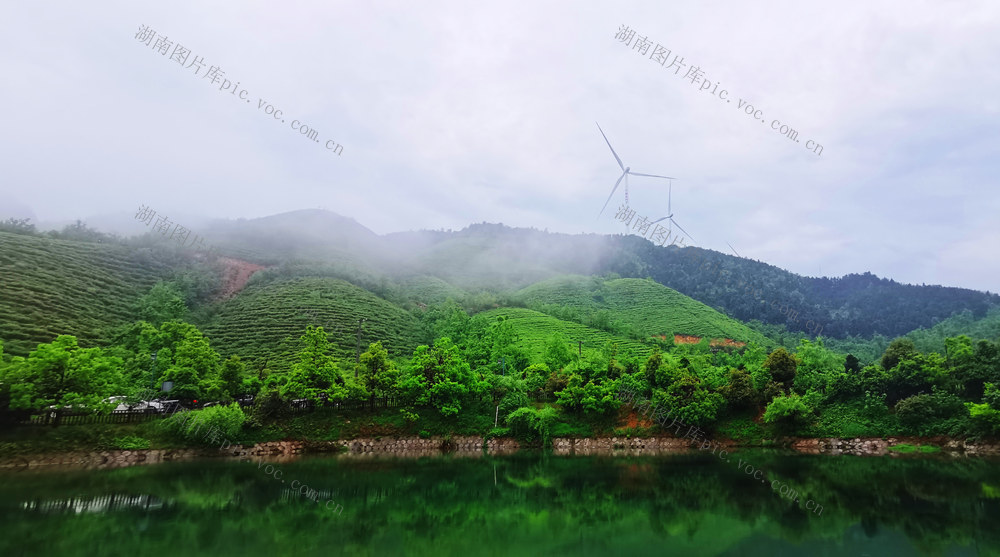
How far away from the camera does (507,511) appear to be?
12.8m

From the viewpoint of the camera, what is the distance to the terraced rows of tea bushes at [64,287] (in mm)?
35031

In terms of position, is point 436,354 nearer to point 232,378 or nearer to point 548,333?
point 232,378

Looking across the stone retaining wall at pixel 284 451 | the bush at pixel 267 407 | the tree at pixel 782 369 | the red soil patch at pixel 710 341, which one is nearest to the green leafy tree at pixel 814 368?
the tree at pixel 782 369

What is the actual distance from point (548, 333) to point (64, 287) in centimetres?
4267

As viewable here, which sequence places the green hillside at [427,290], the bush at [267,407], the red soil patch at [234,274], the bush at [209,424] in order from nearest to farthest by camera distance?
the bush at [209,424] < the bush at [267,407] < the red soil patch at [234,274] < the green hillside at [427,290]

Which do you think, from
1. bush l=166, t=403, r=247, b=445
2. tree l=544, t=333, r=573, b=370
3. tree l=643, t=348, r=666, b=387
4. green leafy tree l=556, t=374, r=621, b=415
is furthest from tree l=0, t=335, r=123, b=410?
tree l=643, t=348, r=666, b=387

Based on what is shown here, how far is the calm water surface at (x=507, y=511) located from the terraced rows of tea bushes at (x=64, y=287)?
2071 centimetres

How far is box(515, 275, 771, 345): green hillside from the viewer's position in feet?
210

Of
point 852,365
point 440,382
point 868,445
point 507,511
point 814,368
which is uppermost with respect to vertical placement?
point 852,365

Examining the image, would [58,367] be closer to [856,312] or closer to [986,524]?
[986,524]

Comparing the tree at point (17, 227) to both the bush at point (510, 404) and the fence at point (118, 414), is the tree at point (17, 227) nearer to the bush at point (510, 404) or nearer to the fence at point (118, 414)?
the fence at point (118, 414)

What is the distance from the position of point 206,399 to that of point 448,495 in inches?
811

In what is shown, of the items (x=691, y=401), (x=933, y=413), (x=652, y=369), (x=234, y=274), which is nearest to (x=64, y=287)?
(x=234, y=274)

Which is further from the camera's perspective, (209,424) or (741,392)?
(741,392)
